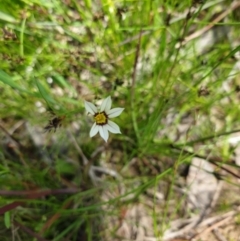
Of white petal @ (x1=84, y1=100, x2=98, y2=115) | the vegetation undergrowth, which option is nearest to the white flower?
white petal @ (x1=84, y1=100, x2=98, y2=115)

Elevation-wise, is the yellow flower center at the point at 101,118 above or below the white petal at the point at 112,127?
above

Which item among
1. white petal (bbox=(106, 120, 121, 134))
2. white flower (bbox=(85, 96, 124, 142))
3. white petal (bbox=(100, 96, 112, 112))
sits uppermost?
white petal (bbox=(100, 96, 112, 112))

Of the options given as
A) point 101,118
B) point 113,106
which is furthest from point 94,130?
point 113,106

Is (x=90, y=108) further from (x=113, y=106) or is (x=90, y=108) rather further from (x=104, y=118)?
(x=113, y=106)

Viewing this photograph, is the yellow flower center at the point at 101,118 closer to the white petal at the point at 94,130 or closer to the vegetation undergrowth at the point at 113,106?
the white petal at the point at 94,130

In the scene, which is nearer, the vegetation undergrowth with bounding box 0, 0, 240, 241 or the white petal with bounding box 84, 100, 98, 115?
the white petal with bounding box 84, 100, 98, 115

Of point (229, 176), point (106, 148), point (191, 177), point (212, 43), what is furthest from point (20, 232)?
point (212, 43)

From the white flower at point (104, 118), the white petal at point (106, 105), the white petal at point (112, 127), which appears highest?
the white petal at point (106, 105)

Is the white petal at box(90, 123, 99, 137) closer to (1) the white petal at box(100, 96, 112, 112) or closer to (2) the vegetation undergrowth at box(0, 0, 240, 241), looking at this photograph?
(1) the white petal at box(100, 96, 112, 112)

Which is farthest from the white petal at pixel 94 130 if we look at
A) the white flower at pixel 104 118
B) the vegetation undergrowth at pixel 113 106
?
the vegetation undergrowth at pixel 113 106

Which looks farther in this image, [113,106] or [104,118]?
[113,106]
